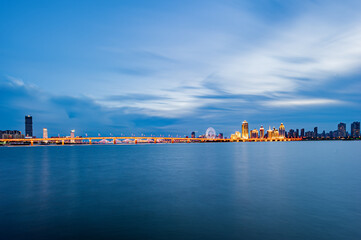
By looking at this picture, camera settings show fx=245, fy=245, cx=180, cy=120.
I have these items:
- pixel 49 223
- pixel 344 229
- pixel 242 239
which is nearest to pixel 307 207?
pixel 344 229

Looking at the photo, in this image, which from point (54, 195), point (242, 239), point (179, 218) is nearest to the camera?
point (242, 239)

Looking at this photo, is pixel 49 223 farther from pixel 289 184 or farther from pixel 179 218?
pixel 289 184

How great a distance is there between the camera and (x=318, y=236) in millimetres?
13164

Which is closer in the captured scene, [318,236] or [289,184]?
[318,236]

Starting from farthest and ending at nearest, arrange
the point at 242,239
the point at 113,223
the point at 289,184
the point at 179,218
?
the point at 289,184 → the point at 179,218 → the point at 113,223 → the point at 242,239

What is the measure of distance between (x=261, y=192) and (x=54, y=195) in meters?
20.1

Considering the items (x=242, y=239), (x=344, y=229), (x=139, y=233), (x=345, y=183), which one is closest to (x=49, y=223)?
(x=139, y=233)

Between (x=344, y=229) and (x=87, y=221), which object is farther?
(x=87, y=221)

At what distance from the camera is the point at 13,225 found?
48.3ft

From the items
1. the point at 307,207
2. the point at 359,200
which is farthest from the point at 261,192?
the point at 359,200

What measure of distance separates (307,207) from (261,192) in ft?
19.0

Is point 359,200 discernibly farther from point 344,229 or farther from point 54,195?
point 54,195

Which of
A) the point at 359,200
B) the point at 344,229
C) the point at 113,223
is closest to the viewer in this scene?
the point at 344,229

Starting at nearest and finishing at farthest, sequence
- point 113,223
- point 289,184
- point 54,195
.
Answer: point 113,223 → point 54,195 → point 289,184
